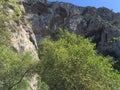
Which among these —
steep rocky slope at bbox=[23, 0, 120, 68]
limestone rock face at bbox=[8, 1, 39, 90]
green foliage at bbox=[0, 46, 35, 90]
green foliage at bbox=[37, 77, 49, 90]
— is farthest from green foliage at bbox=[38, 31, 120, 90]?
steep rocky slope at bbox=[23, 0, 120, 68]

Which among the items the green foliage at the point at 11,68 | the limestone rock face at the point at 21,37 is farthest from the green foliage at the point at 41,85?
the limestone rock face at the point at 21,37

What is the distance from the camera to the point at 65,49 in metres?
37.6

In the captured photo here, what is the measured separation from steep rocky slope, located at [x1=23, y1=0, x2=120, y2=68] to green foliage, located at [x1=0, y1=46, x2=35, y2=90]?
44.5 m

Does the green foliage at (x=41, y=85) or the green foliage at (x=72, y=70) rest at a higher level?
the green foliage at (x=72, y=70)

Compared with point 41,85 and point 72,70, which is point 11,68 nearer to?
A: point 41,85

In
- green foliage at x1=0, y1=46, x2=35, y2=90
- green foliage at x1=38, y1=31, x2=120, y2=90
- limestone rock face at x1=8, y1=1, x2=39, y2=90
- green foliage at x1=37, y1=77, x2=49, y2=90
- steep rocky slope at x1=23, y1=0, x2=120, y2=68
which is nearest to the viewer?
green foliage at x1=0, y1=46, x2=35, y2=90

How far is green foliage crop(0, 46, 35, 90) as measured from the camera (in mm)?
31547

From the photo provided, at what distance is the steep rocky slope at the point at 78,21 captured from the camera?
259 ft

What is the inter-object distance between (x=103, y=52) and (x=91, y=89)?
4300 centimetres

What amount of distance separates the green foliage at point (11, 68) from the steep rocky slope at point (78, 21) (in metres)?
44.5

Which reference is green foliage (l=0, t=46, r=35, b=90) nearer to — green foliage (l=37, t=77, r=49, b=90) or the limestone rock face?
green foliage (l=37, t=77, r=49, b=90)

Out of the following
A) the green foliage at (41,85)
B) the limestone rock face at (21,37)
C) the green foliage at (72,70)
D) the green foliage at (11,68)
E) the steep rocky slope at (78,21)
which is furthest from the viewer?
the steep rocky slope at (78,21)

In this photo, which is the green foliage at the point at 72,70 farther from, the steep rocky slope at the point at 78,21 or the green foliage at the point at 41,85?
the steep rocky slope at the point at 78,21

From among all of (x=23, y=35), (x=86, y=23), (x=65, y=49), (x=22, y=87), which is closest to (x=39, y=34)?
(x=86, y=23)
